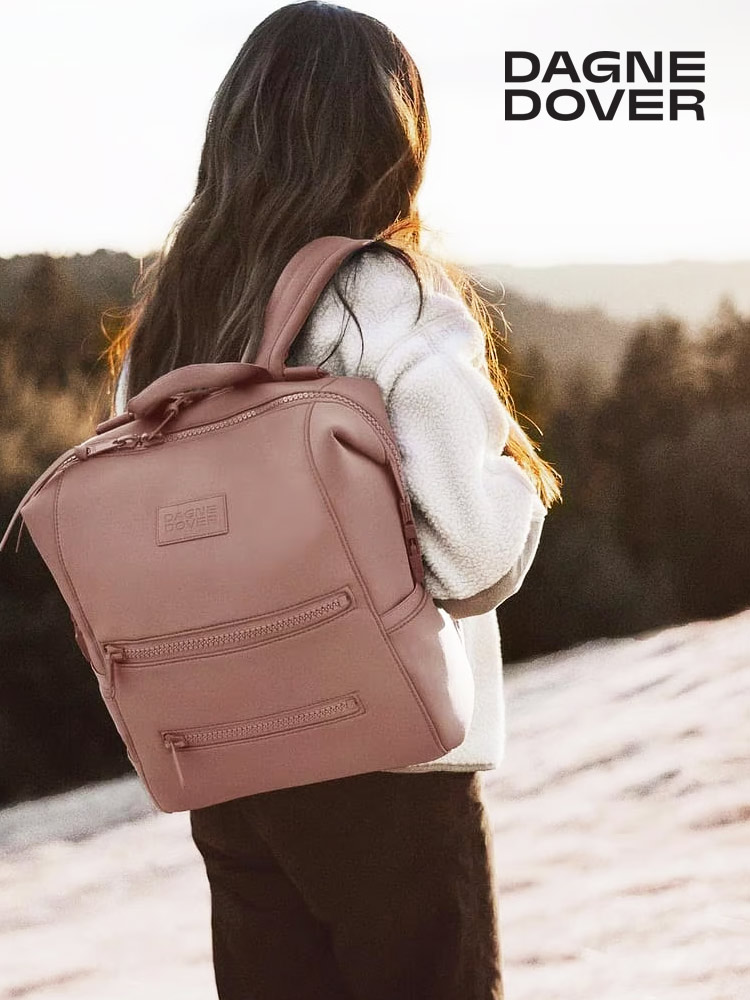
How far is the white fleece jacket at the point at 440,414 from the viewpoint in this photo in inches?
34.2

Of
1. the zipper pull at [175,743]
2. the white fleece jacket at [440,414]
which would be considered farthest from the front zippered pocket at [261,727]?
the white fleece jacket at [440,414]

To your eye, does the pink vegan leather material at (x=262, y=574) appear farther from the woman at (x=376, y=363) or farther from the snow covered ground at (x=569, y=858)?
the snow covered ground at (x=569, y=858)

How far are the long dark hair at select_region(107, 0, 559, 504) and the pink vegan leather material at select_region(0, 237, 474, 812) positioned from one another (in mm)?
42

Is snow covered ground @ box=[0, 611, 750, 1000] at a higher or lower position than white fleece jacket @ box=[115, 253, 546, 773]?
lower

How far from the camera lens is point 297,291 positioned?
869 mm

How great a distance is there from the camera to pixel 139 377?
1009mm

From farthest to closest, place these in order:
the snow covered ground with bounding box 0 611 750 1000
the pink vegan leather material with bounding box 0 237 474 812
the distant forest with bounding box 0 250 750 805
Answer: the distant forest with bounding box 0 250 750 805 < the snow covered ground with bounding box 0 611 750 1000 < the pink vegan leather material with bounding box 0 237 474 812

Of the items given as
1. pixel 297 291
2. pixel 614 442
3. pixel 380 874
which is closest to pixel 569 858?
pixel 614 442

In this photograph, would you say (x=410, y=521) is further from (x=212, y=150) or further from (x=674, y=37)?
(x=674, y=37)

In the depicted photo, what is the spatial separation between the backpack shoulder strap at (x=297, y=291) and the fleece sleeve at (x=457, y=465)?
0.25 feet

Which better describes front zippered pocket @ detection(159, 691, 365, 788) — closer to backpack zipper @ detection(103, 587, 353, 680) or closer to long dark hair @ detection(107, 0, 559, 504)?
backpack zipper @ detection(103, 587, 353, 680)

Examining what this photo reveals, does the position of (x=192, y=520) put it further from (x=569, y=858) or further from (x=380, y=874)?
(x=569, y=858)

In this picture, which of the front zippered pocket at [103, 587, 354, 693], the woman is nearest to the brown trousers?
the woman

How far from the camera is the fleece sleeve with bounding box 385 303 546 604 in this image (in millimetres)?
865
